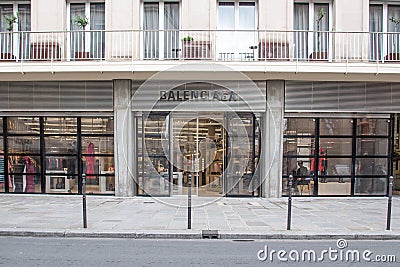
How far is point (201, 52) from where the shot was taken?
41.5ft

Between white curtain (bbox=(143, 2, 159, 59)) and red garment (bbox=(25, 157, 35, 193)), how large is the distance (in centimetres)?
569

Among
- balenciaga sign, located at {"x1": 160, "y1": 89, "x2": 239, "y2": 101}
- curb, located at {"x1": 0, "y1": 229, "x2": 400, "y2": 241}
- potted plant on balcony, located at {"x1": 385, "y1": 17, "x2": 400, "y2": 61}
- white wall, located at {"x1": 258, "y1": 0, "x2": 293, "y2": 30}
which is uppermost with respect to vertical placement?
white wall, located at {"x1": 258, "y1": 0, "x2": 293, "y2": 30}

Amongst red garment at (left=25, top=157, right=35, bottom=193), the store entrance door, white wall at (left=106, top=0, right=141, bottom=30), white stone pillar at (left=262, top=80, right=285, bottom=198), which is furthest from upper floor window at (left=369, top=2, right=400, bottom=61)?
red garment at (left=25, top=157, right=35, bottom=193)

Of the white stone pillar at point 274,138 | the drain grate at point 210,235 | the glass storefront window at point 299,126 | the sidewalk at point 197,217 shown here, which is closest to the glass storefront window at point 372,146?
the sidewalk at point 197,217

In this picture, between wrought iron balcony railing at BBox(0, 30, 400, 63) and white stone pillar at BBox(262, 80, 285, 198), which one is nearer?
wrought iron balcony railing at BBox(0, 30, 400, 63)

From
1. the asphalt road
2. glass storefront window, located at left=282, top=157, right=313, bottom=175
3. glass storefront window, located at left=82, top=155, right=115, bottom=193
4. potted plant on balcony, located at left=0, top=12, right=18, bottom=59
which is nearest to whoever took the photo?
the asphalt road

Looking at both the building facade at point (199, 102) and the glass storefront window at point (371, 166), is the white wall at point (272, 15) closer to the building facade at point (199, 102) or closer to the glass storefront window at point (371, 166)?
the building facade at point (199, 102)

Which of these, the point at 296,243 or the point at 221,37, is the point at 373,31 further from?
the point at 296,243

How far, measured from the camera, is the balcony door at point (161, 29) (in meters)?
13.0

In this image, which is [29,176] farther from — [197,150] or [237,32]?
[237,32]

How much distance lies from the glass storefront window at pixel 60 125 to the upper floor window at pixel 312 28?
8.30 m

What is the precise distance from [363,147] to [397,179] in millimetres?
2209

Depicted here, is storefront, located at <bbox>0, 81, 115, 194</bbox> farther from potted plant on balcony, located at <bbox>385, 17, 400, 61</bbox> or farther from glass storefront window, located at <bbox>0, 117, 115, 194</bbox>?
potted plant on balcony, located at <bbox>385, 17, 400, 61</bbox>

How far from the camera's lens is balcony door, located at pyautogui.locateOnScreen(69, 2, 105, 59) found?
517 inches
